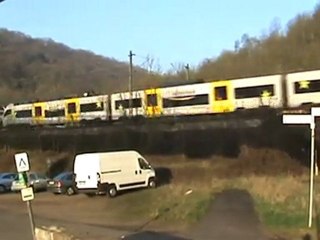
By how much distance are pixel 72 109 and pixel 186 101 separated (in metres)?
18.5

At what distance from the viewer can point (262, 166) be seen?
1620 inches

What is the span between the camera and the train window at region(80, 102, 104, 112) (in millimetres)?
77750

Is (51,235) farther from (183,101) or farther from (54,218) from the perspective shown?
(183,101)

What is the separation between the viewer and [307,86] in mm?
55375

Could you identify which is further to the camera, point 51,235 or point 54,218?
point 54,218

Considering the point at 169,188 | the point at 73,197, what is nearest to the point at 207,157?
the point at 73,197

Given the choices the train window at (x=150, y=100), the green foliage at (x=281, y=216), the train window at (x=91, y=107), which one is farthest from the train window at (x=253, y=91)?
the green foliage at (x=281, y=216)

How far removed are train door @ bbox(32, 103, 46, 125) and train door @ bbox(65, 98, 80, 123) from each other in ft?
15.2

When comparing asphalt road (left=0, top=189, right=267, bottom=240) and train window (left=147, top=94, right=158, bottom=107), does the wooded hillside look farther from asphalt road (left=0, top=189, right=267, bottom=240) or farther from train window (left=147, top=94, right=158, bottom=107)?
asphalt road (left=0, top=189, right=267, bottom=240)

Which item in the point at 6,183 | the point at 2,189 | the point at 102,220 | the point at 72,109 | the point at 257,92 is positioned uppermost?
the point at 257,92

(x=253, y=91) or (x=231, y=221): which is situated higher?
(x=253, y=91)

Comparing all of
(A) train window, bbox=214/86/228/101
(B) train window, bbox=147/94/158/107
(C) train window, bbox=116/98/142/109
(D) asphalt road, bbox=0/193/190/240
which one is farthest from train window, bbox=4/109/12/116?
(D) asphalt road, bbox=0/193/190/240

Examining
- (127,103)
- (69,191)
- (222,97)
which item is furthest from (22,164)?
(127,103)

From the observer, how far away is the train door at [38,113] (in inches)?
3401
